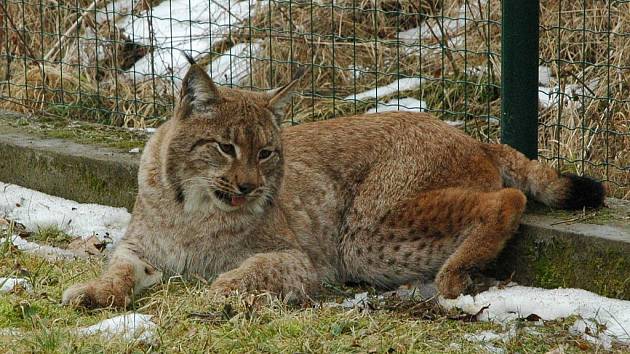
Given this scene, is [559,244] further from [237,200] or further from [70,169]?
[70,169]

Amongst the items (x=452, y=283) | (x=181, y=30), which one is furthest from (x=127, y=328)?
(x=181, y=30)

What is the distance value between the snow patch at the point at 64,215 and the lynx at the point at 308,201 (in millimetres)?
962

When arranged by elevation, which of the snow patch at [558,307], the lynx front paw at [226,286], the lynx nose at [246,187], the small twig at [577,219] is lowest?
the snow patch at [558,307]

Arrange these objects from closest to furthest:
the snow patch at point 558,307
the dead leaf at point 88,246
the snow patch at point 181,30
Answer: the snow patch at point 558,307 → the dead leaf at point 88,246 → the snow patch at point 181,30

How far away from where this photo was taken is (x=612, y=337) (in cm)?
493

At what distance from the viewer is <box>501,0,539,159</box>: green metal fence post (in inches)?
239

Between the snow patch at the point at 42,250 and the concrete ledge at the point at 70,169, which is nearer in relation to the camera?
the snow patch at the point at 42,250

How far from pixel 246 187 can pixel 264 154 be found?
25cm

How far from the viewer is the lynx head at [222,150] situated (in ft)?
17.9

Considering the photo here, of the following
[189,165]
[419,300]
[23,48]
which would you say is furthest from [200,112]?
[23,48]

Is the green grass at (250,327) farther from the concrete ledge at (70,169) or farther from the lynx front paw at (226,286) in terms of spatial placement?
the concrete ledge at (70,169)

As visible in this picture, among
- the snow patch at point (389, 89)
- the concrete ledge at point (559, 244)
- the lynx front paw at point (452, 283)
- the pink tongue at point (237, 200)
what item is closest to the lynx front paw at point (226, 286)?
the pink tongue at point (237, 200)

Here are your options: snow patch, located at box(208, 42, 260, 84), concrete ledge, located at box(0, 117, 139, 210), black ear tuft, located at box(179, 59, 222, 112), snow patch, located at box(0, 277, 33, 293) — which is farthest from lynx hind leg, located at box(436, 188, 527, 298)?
snow patch, located at box(208, 42, 260, 84)

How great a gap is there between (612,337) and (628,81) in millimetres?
3069
